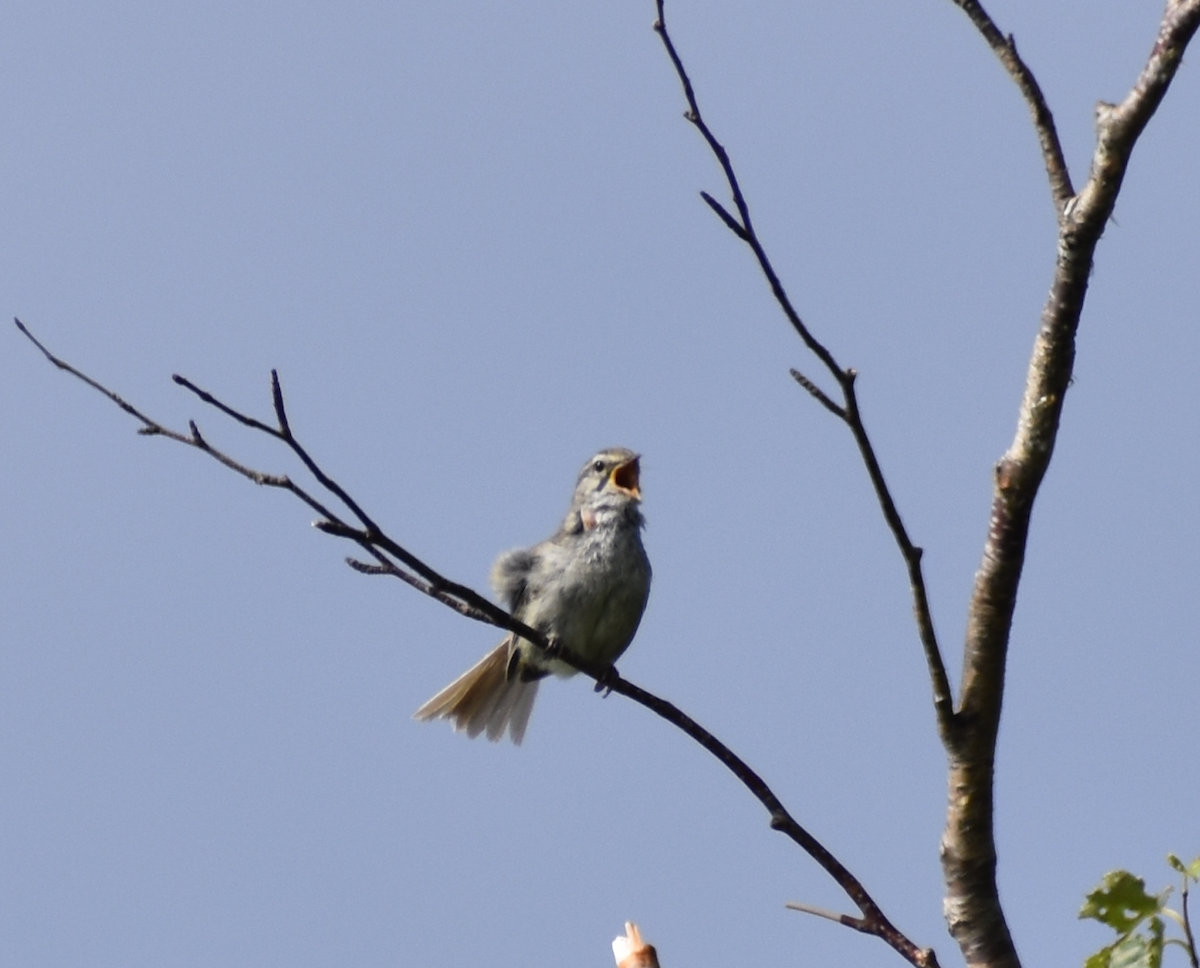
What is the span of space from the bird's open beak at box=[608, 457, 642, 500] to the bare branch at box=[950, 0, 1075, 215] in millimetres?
5489

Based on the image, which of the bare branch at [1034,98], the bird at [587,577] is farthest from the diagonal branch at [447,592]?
the bird at [587,577]

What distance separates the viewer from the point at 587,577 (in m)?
7.59

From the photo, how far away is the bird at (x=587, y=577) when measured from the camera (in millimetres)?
7543

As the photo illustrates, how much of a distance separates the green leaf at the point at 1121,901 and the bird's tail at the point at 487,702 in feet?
20.2

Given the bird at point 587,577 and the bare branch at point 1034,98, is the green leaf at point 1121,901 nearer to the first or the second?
the bare branch at point 1034,98

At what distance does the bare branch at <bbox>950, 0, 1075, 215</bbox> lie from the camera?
8.47ft

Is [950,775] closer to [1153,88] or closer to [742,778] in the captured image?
[742,778]

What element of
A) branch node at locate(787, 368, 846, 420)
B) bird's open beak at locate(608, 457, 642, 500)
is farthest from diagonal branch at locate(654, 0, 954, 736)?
bird's open beak at locate(608, 457, 642, 500)

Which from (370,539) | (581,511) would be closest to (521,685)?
(581,511)

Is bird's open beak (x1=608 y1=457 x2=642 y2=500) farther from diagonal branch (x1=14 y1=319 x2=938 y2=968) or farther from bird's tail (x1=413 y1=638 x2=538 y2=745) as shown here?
diagonal branch (x1=14 y1=319 x2=938 y2=968)

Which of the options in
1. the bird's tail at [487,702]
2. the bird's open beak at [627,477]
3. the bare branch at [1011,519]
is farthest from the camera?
the bird's tail at [487,702]

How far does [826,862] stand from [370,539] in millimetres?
1092

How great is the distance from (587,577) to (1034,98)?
16.9 ft

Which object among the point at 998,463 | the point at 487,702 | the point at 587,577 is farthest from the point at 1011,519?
the point at 487,702
